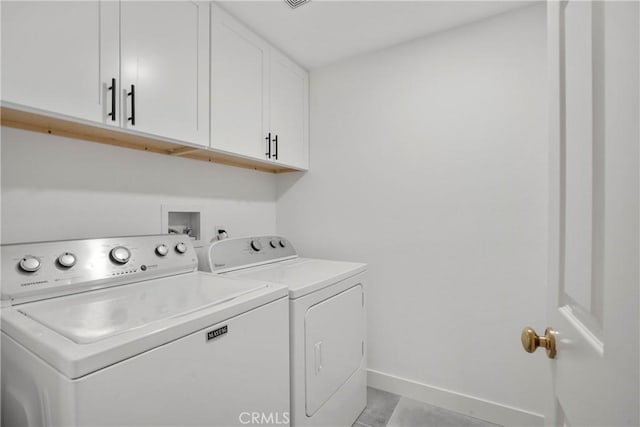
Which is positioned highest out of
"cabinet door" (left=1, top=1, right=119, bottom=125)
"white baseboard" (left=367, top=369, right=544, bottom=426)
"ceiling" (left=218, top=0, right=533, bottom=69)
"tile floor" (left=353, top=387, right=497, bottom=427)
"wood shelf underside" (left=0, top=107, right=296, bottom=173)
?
"ceiling" (left=218, top=0, right=533, bottom=69)

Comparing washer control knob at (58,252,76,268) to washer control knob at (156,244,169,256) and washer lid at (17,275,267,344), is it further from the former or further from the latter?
washer control knob at (156,244,169,256)

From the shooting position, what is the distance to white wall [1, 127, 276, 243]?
3.84 feet

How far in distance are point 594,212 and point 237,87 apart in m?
1.71

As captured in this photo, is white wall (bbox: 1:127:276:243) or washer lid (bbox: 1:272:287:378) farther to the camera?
white wall (bbox: 1:127:276:243)

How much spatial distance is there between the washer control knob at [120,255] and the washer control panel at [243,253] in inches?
15.5

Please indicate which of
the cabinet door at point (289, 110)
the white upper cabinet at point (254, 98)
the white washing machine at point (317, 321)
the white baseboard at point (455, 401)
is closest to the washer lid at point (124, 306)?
the white washing machine at point (317, 321)

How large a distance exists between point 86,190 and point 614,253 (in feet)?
5.87

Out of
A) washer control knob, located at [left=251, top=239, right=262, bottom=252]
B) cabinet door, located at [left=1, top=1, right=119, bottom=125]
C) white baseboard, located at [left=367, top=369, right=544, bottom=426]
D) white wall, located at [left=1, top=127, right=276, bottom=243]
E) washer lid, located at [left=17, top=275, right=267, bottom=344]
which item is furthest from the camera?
washer control knob, located at [left=251, top=239, right=262, bottom=252]

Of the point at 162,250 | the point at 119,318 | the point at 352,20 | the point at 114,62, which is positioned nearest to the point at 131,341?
the point at 119,318

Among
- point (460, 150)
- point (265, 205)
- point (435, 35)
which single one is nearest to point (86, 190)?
point (265, 205)

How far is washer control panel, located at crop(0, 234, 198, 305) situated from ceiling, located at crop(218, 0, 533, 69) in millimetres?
1361

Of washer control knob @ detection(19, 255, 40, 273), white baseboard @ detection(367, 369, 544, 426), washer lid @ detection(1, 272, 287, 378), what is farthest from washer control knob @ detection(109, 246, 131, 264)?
white baseboard @ detection(367, 369, 544, 426)

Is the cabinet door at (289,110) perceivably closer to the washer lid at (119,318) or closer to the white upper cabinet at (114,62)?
the white upper cabinet at (114,62)

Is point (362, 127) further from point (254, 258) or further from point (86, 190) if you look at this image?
point (86, 190)
